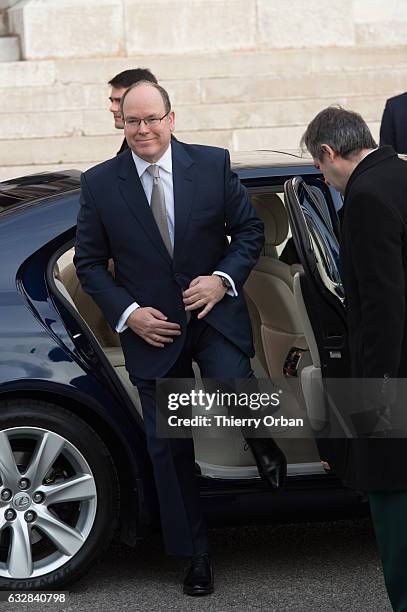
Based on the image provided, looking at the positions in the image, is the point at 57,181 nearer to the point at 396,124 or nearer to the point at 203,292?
the point at 203,292

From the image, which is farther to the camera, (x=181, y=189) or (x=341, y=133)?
(x=181, y=189)

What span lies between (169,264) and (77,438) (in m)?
0.67

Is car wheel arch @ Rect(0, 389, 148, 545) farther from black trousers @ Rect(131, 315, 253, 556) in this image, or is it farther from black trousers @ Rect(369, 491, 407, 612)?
black trousers @ Rect(369, 491, 407, 612)

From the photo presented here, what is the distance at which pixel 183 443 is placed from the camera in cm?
450

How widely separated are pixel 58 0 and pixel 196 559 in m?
9.58

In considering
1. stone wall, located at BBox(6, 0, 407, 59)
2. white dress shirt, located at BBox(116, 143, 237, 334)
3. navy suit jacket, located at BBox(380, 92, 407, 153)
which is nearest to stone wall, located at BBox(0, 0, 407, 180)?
stone wall, located at BBox(6, 0, 407, 59)

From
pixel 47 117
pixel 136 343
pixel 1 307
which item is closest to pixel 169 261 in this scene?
pixel 136 343

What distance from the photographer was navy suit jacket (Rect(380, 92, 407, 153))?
6730mm

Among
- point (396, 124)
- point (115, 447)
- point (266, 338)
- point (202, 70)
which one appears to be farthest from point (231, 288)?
point (202, 70)

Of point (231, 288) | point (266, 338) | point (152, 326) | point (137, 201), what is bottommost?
point (266, 338)

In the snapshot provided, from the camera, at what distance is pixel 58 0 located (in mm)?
13203

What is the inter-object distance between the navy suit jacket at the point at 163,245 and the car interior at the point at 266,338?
8.0 inches

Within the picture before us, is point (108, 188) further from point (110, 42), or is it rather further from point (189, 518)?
point (110, 42)

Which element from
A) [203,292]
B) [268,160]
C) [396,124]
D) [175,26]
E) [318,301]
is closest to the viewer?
[318,301]
